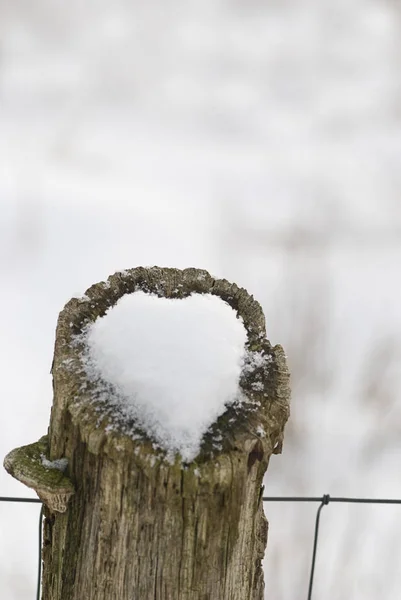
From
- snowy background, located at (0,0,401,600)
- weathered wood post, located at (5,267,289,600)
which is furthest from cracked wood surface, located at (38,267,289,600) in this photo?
snowy background, located at (0,0,401,600)

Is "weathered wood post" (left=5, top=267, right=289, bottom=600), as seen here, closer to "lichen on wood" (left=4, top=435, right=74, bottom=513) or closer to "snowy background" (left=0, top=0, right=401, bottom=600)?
"lichen on wood" (left=4, top=435, right=74, bottom=513)

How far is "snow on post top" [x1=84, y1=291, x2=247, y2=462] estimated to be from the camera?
749mm

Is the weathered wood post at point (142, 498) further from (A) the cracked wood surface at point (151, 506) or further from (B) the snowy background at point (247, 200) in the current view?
(B) the snowy background at point (247, 200)

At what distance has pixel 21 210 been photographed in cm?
376

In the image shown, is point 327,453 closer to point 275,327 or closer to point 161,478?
point 275,327

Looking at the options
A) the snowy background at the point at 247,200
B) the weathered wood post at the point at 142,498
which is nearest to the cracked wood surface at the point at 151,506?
the weathered wood post at the point at 142,498

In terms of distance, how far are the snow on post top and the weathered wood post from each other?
0.06 feet

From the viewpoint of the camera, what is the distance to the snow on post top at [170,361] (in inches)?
29.5

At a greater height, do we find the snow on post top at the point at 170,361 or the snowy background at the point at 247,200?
the snowy background at the point at 247,200

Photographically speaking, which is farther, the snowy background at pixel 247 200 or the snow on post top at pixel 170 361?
the snowy background at pixel 247 200

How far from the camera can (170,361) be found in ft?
2.66

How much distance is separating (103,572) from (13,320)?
261 cm

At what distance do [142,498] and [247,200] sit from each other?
339 cm

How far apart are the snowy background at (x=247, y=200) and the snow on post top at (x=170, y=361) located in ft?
6.35
